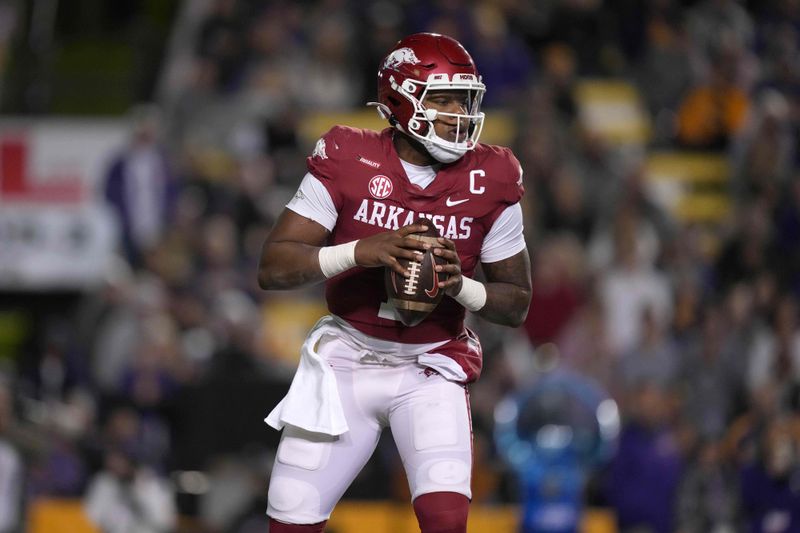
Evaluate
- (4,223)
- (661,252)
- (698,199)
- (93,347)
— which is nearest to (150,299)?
(93,347)

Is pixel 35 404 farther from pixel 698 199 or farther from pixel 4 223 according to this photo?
pixel 698 199

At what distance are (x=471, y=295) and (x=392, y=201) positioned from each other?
16.7 inches

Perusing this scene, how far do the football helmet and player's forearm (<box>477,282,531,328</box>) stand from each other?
0.48 meters

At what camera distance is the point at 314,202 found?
5285 mm

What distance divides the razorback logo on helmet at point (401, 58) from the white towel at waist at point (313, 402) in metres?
1.02

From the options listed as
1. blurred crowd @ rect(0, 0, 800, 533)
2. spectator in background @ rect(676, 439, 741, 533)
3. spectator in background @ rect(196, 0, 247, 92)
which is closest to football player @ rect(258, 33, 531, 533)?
blurred crowd @ rect(0, 0, 800, 533)

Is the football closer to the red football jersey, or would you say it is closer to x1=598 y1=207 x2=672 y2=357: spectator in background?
the red football jersey

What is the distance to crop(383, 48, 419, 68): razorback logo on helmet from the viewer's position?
529 cm

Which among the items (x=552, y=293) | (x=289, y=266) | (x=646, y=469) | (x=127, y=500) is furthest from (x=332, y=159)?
(x=552, y=293)

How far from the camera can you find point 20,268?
1391 centimetres

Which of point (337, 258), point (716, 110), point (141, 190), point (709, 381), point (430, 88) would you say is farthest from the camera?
point (716, 110)

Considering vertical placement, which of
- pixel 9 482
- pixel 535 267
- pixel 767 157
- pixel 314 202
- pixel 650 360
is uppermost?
pixel 314 202

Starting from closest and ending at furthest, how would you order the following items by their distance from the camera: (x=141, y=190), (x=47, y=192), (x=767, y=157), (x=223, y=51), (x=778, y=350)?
(x=778, y=350)
(x=767, y=157)
(x=141, y=190)
(x=223, y=51)
(x=47, y=192)

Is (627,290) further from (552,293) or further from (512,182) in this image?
(512,182)
